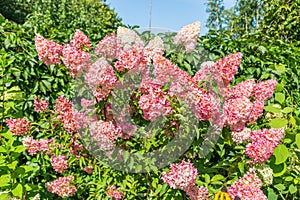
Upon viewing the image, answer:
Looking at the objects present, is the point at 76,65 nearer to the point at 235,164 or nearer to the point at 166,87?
the point at 166,87

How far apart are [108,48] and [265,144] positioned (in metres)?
0.85

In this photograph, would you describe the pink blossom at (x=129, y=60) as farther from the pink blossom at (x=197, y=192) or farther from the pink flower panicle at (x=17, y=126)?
the pink flower panicle at (x=17, y=126)

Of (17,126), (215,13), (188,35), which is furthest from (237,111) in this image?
(215,13)

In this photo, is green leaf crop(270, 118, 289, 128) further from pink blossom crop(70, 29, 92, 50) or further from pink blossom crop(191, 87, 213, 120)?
pink blossom crop(70, 29, 92, 50)

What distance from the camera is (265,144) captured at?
1593 millimetres

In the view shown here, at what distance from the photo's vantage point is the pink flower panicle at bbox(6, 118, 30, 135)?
1956 millimetres

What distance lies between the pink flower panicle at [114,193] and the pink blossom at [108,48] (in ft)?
2.31

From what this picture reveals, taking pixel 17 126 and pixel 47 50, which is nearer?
pixel 47 50

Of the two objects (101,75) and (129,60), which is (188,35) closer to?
(129,60)

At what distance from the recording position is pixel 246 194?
1.53 meters

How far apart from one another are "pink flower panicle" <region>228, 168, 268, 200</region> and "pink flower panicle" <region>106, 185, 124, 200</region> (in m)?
0.60

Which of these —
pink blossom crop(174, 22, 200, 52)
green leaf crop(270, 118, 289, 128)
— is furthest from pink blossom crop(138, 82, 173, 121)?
green leaf crop(270, 118, 289, 128)

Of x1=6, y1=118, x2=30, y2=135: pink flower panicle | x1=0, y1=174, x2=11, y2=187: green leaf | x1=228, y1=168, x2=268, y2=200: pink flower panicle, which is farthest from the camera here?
x1=6, y1=118, x2=30, y2=135: pink flower panicle

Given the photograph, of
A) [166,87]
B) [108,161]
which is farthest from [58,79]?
[166,87]
